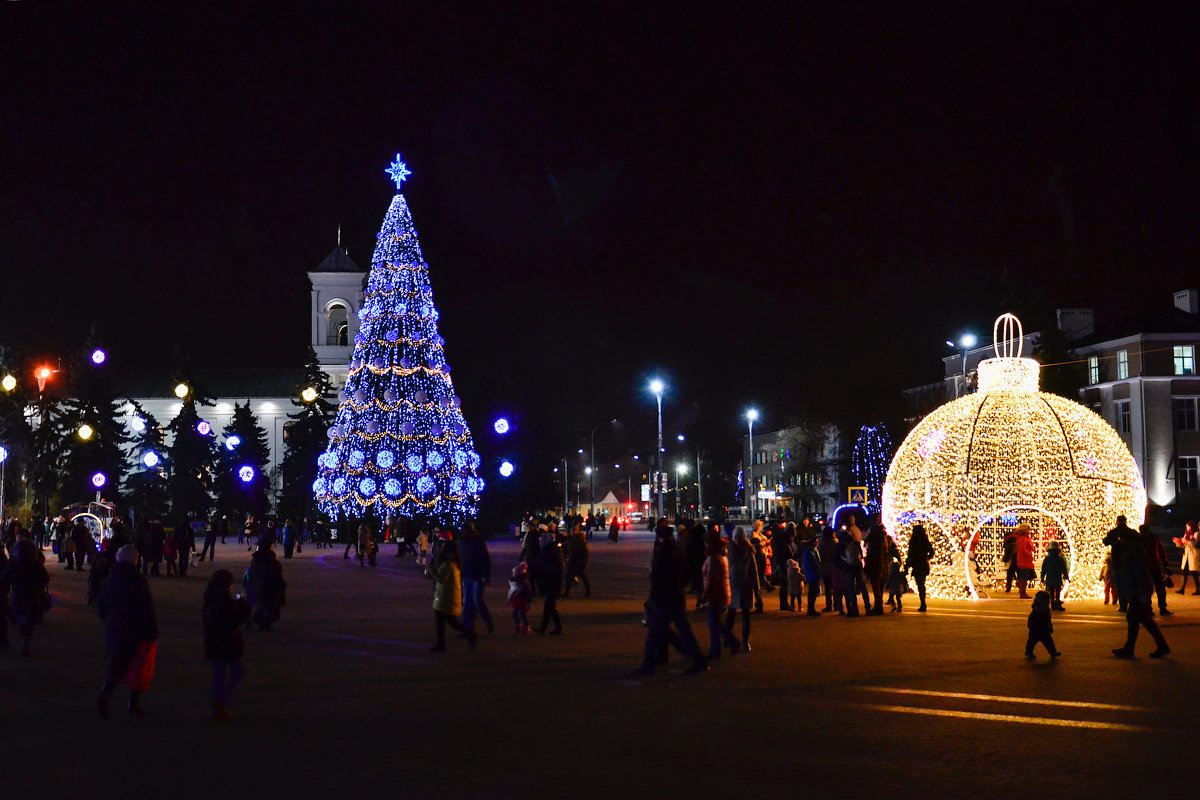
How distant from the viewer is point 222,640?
1059 centimetres

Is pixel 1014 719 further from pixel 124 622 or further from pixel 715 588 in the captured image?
pixel 124 622

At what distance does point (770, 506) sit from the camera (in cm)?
11269

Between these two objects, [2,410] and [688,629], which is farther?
[2,410]

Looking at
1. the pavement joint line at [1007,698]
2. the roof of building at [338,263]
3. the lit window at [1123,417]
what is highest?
the roof of building at [338,263]

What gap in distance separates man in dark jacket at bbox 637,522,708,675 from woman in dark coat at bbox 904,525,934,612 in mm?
9077

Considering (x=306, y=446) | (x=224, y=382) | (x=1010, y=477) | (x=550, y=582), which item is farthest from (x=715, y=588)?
(x=224, y=382)

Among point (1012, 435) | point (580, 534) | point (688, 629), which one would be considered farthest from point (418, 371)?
point (688, 629)

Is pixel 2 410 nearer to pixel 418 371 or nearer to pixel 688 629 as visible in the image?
pixel 418 371

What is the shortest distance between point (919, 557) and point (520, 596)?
770 cm

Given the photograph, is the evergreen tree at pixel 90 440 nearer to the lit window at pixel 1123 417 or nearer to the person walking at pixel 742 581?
the lit window at pixel 1123 417

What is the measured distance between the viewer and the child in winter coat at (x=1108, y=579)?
853 inches

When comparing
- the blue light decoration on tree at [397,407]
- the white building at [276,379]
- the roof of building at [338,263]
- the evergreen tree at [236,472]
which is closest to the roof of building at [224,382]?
the white building at [276,379]

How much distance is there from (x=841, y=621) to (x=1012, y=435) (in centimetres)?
700

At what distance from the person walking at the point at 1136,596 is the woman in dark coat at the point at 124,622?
10.9 metres
